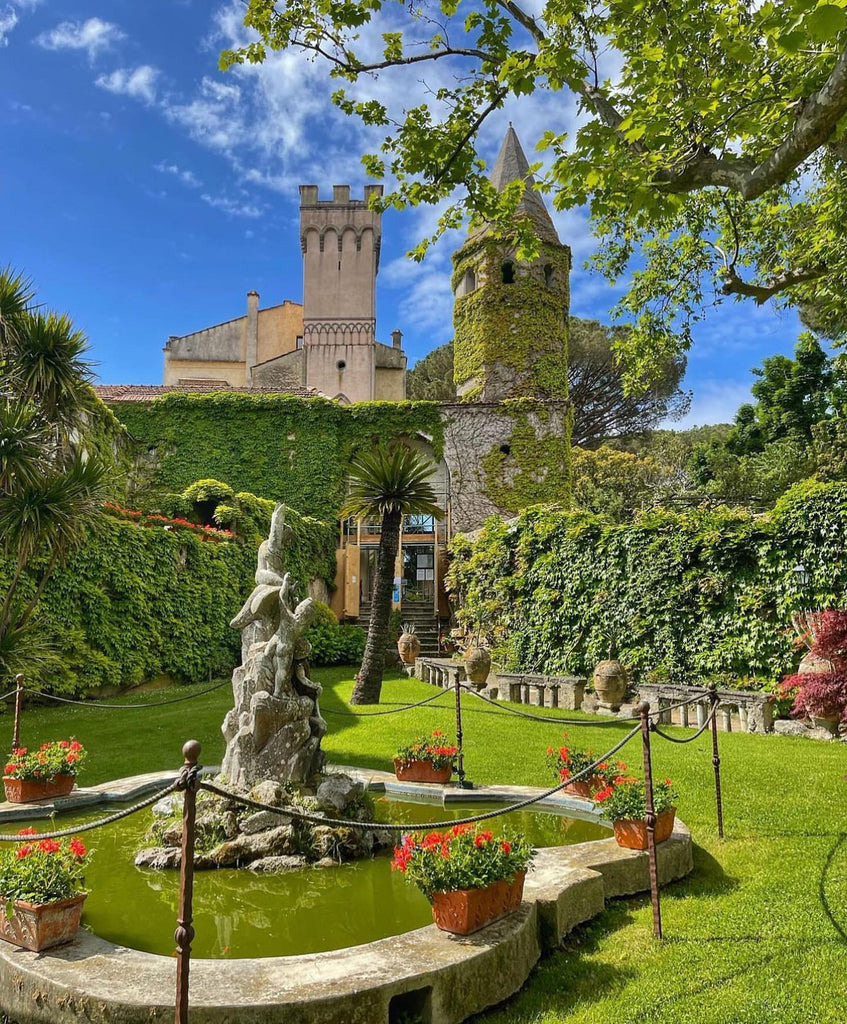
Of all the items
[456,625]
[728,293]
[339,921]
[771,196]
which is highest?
[771,196]

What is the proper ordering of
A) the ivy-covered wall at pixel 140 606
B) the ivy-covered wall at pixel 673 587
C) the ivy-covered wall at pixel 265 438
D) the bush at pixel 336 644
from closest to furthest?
the ivy-covered wall at pixel 673 587
the ivy-covered wall at pixel 140 606
the bush at pixel 336 644
the ivy-covered wall at pixel 265 438

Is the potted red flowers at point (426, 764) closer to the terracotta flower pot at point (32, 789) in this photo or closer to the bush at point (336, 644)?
the terracotta flower pot at point (32, 789)

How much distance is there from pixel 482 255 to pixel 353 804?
77.2 ft

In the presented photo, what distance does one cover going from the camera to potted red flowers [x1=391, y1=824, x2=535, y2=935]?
12.0 feet

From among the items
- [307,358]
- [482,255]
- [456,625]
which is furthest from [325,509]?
[307,358]

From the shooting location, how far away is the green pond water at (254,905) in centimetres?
389

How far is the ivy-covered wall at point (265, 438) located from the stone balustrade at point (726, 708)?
15387 mm

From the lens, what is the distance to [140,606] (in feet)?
46.4

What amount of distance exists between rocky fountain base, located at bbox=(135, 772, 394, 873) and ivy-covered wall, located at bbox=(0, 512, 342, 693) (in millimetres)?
7351

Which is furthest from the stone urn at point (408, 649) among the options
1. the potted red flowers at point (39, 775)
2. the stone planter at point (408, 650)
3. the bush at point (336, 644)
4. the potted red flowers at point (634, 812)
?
the potted red flowers at point (634, 812)

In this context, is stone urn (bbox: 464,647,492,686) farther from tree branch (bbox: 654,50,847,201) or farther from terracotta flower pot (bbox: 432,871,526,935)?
terracotta flower pot (bbox: 432,871,526,935)

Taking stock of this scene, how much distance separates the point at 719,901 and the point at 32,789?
5.56 m

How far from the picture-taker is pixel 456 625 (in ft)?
71.0

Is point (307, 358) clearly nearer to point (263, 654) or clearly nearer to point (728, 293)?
point (728, 293)
